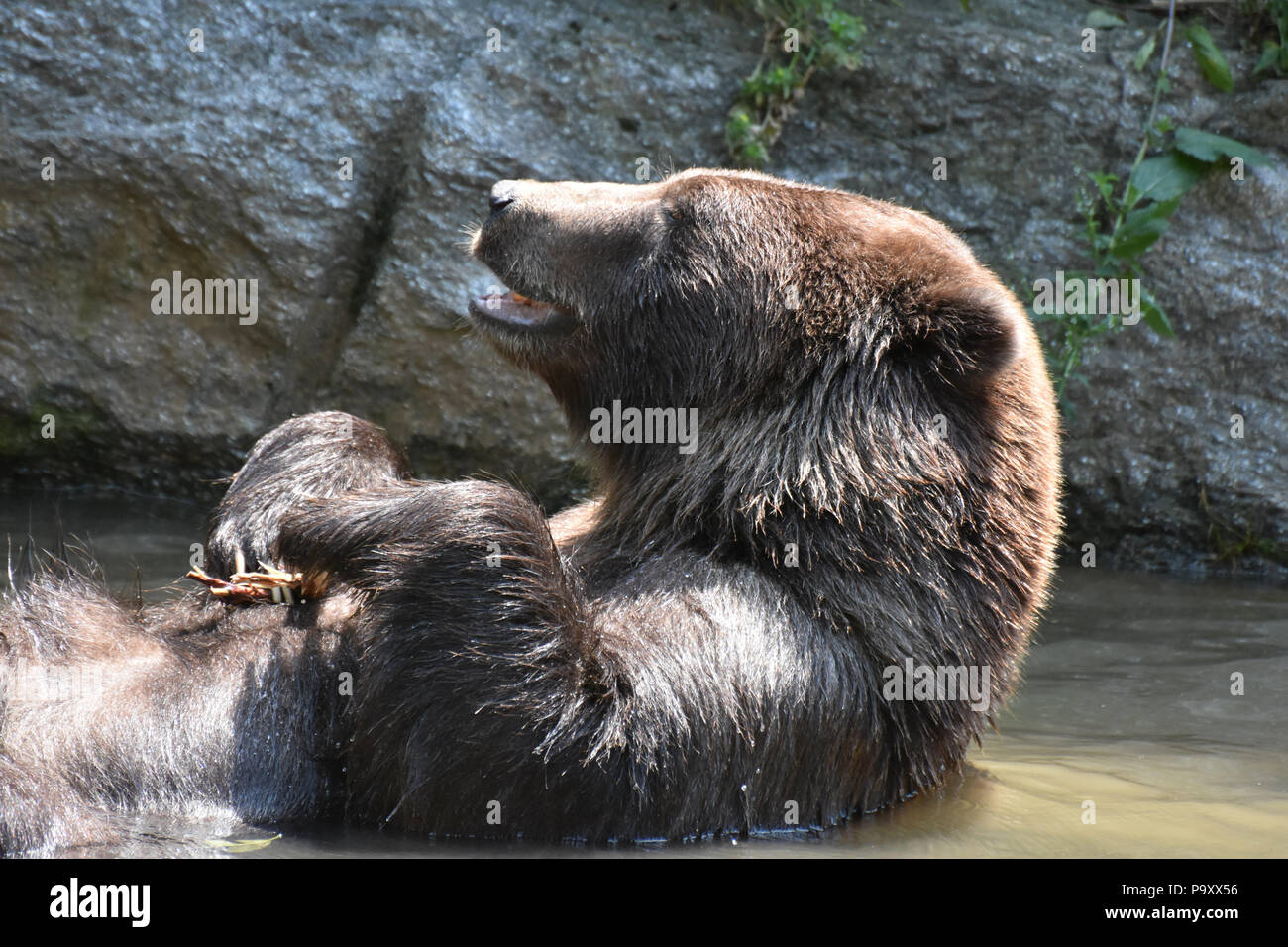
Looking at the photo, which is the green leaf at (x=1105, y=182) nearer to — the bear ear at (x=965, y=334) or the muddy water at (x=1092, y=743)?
the muddy water at (x=1092, y=743)

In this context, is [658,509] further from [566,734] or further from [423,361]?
[423,361]

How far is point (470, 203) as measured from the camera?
7719 mm

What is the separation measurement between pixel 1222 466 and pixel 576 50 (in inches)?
164

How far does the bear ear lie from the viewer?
421 centimetres

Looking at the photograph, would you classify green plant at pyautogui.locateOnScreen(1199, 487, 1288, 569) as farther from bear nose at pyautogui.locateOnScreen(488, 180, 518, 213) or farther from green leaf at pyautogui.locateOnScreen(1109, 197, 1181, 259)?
bear nose at pyautogui.locateOnScreen(488, 180, 518, 213)

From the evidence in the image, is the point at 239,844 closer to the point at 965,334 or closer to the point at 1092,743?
the point at 965,334

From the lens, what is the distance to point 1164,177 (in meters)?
7.75

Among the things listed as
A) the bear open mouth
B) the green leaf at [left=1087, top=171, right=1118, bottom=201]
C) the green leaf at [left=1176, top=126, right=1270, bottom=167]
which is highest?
the green leaf at [left=1176, top=126, right=1270, bottom=167]

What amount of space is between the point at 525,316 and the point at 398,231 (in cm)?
304

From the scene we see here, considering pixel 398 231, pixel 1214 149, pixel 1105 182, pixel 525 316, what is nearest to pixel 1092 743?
pixel 525 316

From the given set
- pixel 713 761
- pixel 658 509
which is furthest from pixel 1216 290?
pixel 713 761

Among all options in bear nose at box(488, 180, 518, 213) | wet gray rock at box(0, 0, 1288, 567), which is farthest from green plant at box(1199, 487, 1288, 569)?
bear nose at box(488, 180, 518, 213)

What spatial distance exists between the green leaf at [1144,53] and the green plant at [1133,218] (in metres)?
0.18

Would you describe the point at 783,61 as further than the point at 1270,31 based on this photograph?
Yes
